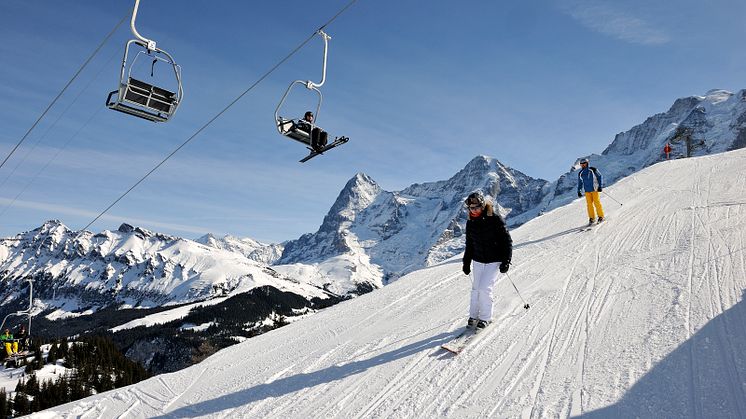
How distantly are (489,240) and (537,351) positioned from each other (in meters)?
2.03

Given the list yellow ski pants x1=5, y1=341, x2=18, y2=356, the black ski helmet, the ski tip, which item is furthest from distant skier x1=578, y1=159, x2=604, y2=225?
yellow ski pants x1=5, y1=341, x2=18, y2=356

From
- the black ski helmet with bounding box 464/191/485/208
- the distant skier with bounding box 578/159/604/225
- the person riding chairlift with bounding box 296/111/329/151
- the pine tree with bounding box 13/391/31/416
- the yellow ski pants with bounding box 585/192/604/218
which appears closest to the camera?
the black ski helmet with bounding box 464/191/485/208

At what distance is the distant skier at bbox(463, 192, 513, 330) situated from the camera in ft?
25.8

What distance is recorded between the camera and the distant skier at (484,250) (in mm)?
7867

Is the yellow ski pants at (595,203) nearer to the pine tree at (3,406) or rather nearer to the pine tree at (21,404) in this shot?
the pine tree at (3,406)

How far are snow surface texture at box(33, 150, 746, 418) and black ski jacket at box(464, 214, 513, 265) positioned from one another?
1.34 meters

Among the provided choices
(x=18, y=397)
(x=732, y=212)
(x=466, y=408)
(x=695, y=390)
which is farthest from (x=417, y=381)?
(x=18, y=397)

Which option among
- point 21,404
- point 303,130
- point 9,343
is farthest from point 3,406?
point 303,130

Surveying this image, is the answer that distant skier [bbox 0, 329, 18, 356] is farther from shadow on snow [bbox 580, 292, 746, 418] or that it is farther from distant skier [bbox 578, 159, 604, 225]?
shadow on snow [bbox 580, 292, 746, 418]

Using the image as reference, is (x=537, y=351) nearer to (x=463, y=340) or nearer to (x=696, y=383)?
(x=463, y=340)

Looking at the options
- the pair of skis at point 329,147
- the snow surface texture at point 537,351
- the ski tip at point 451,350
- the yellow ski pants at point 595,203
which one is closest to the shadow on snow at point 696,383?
the snow surface texture at point 537,351

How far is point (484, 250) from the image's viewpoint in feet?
26.3

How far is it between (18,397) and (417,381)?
5244cm

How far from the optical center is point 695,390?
4965mm
